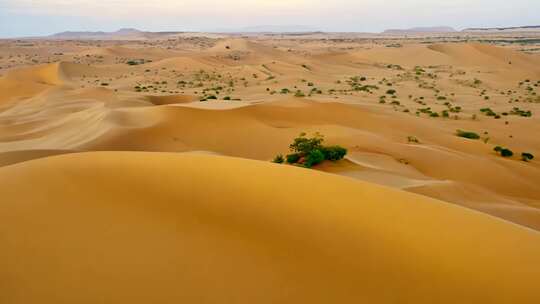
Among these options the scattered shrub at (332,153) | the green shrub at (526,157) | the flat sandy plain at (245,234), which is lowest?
the green shrub at (526,157)

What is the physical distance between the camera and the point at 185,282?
9.73 ft

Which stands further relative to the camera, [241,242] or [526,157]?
[526,157]

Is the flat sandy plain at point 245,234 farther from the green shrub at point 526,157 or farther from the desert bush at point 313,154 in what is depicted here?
the green shrub at point 526,157

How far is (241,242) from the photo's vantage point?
3.53 meters

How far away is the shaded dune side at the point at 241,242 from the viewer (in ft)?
9.70

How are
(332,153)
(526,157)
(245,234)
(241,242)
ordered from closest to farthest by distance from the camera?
(241,242) → (245,234) → (332,153) → (526,157)

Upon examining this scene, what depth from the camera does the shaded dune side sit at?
9.70ft

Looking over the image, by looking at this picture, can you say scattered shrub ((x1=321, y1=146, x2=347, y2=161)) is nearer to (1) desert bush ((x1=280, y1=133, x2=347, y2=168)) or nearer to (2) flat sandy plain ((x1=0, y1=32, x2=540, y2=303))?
(1) desert bush ((x1=280, y1=133, x2=347, y2=168))

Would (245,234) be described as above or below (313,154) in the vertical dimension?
above

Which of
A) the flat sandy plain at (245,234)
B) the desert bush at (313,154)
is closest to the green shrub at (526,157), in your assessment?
the flat sandy plain at (245,234)

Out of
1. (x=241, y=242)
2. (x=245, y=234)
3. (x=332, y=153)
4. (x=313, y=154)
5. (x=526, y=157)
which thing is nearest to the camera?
(x=241, y=242)

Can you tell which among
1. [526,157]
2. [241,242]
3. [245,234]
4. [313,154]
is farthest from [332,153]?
[526,157]

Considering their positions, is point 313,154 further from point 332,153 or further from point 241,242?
point 241,242

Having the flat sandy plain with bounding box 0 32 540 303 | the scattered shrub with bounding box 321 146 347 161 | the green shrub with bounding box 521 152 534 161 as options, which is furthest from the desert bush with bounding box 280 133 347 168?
the green shrub with bounding box 521 152 534 161
